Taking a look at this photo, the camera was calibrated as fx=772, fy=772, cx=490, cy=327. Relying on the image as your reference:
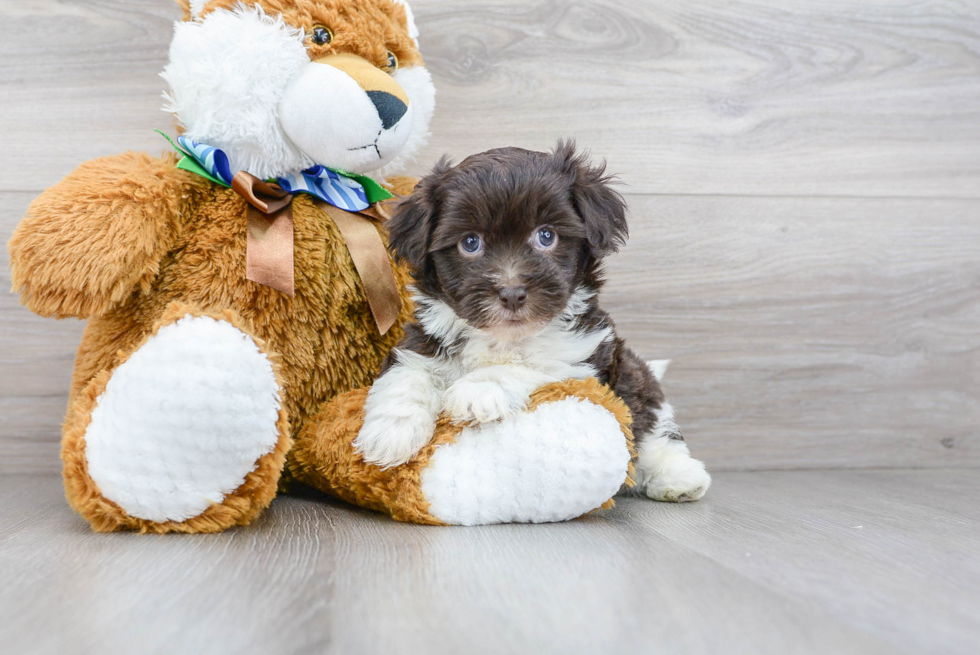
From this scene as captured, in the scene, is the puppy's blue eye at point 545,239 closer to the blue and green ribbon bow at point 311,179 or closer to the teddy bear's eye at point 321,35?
the blue and green ribbon bow at point 311,179

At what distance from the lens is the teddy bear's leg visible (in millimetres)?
1189

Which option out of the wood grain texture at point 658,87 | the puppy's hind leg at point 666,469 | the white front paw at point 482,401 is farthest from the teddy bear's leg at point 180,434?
the wood grain texture at point 658,87

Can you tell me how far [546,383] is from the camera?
4.49 feet

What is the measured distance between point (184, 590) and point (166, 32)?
1476 mm

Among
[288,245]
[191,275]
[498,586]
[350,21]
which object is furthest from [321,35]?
[498,586]

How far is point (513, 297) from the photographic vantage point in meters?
1.26

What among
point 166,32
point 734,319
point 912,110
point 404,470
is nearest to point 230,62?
point 166,32

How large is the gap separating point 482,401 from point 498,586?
0.36 meters

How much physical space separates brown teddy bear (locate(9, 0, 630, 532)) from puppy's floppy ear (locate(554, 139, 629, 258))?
262 mm

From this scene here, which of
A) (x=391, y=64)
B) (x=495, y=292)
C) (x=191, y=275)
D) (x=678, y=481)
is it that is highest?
(x=391, y=64)

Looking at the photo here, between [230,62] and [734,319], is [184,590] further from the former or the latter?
[734,319]

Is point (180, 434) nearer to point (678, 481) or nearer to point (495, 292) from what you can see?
point (495, 292)

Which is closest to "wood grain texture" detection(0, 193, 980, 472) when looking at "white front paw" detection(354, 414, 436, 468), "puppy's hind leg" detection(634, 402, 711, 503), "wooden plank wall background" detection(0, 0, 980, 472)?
"wooden plank wall background" detection(0, 0, 980, 472)

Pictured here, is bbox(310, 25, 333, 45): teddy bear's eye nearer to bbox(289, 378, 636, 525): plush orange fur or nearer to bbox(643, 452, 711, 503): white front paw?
bbox(289, 378, 636, 525): plush orange fur
